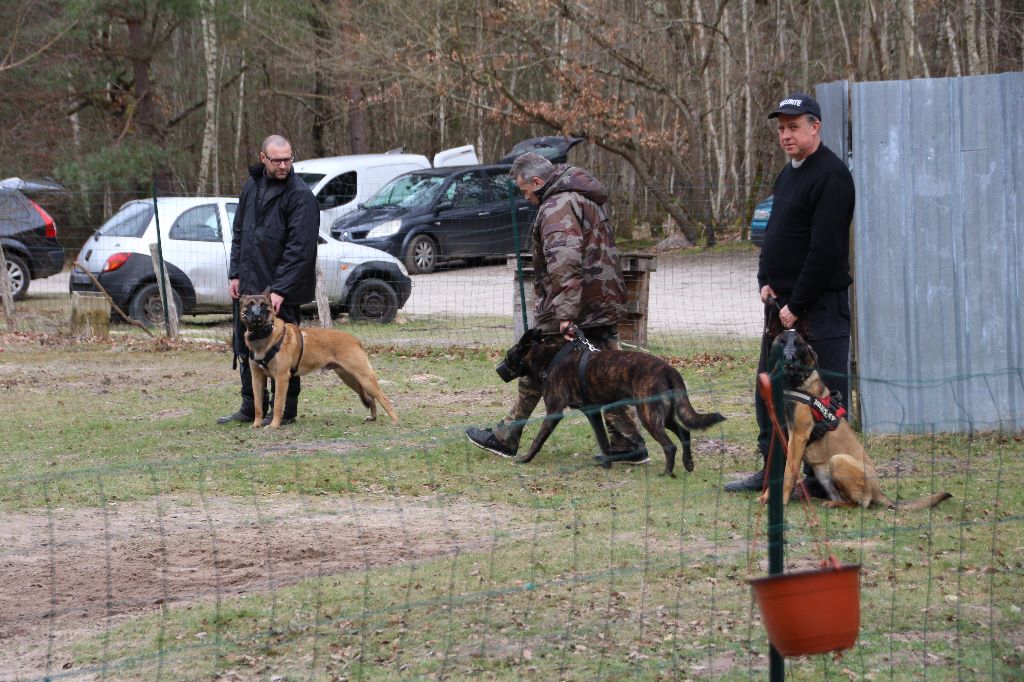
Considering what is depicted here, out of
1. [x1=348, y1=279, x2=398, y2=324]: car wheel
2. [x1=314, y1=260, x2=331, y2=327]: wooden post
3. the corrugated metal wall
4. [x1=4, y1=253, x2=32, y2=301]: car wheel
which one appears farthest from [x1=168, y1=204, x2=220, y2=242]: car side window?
the corrugated metal wall

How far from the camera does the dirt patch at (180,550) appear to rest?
470 centimetres

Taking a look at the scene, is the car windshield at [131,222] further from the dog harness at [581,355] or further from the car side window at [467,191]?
the dog harness at [581,355]

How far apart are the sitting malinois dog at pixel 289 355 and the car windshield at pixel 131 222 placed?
257 inches

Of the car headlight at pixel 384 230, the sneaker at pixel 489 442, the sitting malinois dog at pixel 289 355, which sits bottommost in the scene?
the sneaker at pixel 489 442

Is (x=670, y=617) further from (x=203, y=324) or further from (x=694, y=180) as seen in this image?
(x=694, y=180)

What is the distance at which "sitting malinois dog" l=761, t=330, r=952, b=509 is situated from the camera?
5.82 meters

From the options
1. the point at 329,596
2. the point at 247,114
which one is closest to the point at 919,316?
the point at 329,596

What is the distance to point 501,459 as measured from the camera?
24.4ft

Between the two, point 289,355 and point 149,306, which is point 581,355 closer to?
point 289,355

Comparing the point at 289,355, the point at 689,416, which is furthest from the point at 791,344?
the point at 289,355

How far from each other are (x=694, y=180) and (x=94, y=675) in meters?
20.2

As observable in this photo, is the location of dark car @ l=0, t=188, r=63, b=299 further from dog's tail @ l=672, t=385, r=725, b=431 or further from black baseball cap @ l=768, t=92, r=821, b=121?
black baseball cap @ l=768, t=92, r=821, b=121

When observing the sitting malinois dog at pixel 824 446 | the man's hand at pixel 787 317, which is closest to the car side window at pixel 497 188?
the man's hand at pixel 787 317

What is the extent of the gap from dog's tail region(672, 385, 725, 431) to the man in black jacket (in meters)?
3.05
